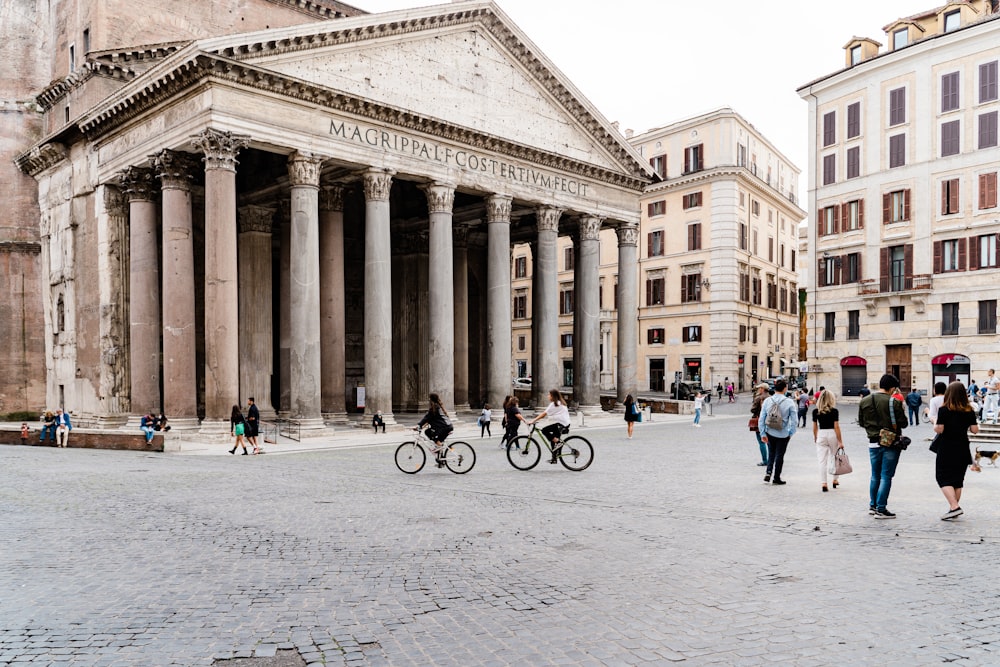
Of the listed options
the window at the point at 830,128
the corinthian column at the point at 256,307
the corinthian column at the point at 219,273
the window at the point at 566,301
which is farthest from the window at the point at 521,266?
the corinthian column at the point at 219,273

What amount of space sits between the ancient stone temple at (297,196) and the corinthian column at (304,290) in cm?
6

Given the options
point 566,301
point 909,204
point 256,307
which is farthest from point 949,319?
point 256,307

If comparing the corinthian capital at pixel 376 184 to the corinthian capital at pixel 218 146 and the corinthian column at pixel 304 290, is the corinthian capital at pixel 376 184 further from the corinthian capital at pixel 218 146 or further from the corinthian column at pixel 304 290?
the corinthian capital at pixel 218 146

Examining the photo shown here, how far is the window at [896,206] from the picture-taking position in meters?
37.5

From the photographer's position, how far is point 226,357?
2169 cm

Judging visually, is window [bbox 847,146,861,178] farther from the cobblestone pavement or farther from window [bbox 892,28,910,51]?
the cobblestone pavement

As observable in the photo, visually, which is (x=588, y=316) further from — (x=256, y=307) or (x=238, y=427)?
(x=238, y=427)

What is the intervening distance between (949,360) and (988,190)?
7672 mm

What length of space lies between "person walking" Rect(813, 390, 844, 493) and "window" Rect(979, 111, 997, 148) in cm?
2984

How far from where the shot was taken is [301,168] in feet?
76.1

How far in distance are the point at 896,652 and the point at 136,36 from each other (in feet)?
108

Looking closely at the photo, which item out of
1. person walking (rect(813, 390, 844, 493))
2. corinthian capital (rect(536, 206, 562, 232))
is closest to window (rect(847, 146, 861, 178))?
corinthian capital (rect(536, 206, 562, 232))

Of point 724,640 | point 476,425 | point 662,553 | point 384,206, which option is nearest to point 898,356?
point 476,425

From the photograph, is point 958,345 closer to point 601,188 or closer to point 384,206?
point 601,188
